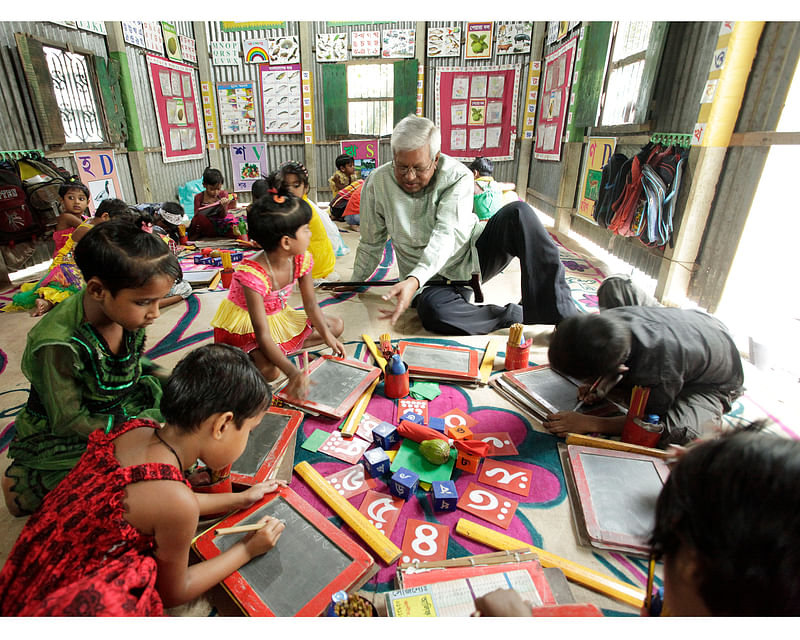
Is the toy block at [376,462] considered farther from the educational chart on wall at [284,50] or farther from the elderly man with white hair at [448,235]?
the educational chart on wall at [284,50]

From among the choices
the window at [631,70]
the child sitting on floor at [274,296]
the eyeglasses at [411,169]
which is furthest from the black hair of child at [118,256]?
the window at [631,70]

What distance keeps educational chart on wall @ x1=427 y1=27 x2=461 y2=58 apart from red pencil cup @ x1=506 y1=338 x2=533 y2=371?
744 cm

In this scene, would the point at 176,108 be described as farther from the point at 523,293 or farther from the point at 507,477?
the point at 507,477

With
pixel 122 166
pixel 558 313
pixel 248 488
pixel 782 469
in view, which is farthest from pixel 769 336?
pixel 122 166

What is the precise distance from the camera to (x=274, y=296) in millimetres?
2141

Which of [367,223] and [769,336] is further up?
[367,223]

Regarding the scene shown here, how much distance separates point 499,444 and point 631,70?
4.38 meters

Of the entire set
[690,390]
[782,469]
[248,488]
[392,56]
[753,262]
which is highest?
[392,56]

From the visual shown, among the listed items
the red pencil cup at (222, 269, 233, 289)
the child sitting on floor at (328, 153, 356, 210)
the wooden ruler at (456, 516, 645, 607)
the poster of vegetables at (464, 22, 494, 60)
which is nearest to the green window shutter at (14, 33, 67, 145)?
the red pencil cup at (222, 269, 233, 289)

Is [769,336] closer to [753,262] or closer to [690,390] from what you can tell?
[753,262]

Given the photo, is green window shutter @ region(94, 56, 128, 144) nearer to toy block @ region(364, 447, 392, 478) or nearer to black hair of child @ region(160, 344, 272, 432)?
black hair of child @ region(160, 344, 272, 432)

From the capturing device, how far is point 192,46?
7379mm

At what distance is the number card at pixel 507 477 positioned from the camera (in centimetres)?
143

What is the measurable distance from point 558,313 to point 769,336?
1.28m
